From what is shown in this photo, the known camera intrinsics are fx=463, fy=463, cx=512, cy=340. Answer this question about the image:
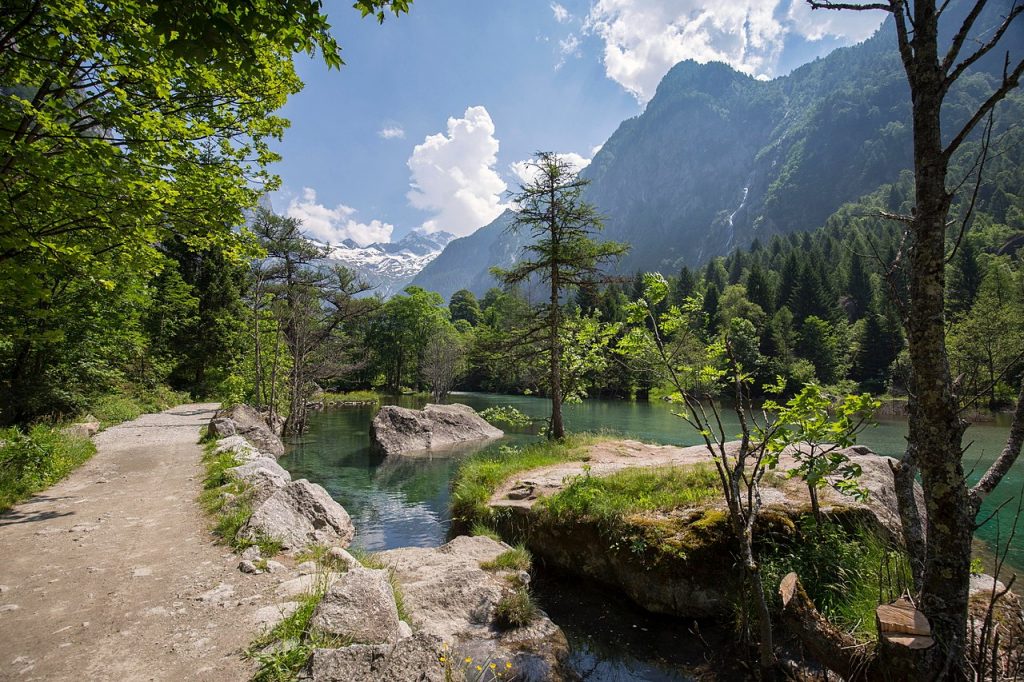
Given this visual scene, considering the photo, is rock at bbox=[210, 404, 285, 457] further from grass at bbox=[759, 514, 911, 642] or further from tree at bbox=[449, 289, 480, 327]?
tree at bbox=[449, 289, 480, 327]

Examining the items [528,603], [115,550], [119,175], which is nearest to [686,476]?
[528,603]

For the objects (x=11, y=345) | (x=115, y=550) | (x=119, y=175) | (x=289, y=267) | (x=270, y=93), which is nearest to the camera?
(x=119, y=175)

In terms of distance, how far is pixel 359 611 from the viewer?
4.32m

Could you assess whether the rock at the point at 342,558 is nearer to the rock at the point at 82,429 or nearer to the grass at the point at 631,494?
the grass at the point at 631,494

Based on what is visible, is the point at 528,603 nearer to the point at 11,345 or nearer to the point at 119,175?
the point at 119,175

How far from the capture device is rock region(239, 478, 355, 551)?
275 inches

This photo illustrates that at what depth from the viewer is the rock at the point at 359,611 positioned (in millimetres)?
4129

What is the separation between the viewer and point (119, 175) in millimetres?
5727

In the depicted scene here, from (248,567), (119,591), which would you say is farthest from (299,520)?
(119,591)

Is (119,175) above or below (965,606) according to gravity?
above

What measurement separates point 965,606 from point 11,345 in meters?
18.1

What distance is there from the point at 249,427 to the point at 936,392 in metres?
19.4

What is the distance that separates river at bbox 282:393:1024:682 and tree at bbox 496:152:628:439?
5769mm

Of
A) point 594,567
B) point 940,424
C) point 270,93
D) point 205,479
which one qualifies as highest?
point 270,93
